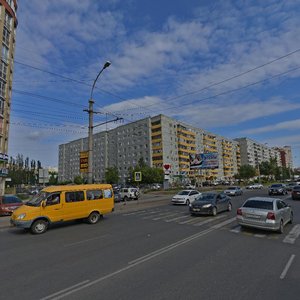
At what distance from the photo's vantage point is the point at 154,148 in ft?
331

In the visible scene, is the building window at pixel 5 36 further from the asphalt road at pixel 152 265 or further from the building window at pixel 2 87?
the asphalt road at pixel 152 265

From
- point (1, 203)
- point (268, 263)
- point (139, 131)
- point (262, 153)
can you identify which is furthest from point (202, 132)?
point (268, 263)

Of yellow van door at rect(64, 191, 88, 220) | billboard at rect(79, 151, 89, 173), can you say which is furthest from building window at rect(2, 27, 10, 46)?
yellow van door at rect(64, 191, 88, 220)

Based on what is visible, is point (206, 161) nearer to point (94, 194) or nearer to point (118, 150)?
point (94, 194)

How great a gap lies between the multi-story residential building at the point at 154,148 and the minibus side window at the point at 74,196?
69.2m

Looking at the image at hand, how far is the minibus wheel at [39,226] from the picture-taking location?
38.7 feet

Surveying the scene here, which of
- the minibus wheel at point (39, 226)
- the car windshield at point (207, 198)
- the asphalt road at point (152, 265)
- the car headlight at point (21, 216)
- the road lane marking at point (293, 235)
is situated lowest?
the road lane marking at point (293, 235)

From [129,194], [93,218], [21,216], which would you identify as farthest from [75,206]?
[129,194]

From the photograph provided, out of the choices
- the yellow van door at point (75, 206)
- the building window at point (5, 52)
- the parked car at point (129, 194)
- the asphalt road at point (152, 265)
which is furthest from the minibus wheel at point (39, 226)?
the building window at point (5, 52)

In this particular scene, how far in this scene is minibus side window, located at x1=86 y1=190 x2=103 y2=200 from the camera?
14.3 m

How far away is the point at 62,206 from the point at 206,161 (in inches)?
1801

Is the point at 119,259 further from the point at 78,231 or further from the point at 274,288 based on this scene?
the point at 78,231

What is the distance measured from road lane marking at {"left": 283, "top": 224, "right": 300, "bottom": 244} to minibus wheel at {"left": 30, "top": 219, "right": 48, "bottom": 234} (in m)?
10.1

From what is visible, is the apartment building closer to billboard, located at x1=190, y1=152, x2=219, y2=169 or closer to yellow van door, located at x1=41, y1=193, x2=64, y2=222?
billboard, located at x1=190, y1=152, x2=219, y2=169
